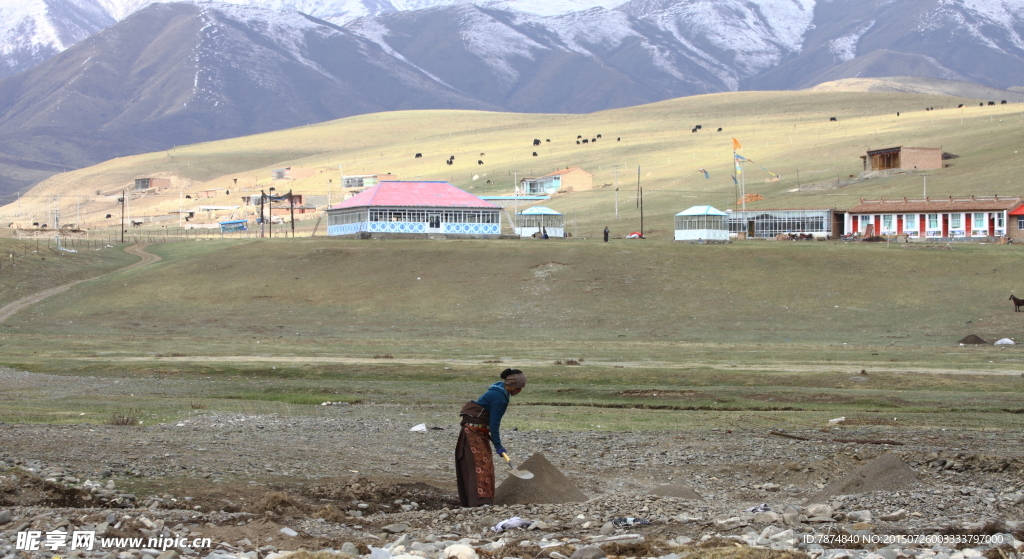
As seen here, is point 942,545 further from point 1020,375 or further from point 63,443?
point 1020,375

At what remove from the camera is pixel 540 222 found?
314 feet

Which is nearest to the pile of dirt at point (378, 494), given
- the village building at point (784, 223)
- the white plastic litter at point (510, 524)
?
the white plastic litter at point (510, 524)

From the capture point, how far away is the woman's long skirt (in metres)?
13.7

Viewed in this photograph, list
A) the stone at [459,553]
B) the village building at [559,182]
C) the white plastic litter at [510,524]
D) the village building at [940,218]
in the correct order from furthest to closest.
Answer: the village building at [559,182] < the village building at [940,218] < the white plastic litter at [510,524] < the stone at [459,553]

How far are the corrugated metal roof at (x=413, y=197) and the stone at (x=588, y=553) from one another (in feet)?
250

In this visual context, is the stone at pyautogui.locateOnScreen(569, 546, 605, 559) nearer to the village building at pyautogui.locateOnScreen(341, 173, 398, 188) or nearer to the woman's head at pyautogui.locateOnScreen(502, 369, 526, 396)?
the woman's head at pyautogui.locateOnScreen(502, 369, 526, 396)

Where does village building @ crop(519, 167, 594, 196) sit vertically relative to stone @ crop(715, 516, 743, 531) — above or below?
above

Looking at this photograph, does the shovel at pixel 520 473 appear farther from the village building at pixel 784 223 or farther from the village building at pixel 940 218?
the village building at pixel 784 223

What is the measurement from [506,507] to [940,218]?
81.5m

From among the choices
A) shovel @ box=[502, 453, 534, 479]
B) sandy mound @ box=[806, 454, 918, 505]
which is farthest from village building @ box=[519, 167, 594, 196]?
shovel @ box=[502, 453, 534, 479]

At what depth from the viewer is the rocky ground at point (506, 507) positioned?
10.9 m

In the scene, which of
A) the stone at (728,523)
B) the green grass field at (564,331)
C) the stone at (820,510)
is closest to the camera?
the stone at (728,523)

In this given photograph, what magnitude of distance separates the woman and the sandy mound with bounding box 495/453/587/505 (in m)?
0.31

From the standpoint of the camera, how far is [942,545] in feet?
35.2
